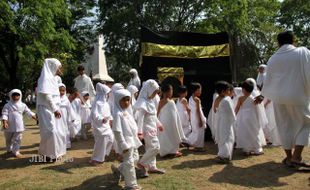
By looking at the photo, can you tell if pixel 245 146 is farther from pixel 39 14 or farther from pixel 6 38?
pixel 6 38

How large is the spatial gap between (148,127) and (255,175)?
2015 millimetres

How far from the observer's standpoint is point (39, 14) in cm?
2292

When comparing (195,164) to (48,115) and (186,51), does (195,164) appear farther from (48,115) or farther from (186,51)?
(186,51)

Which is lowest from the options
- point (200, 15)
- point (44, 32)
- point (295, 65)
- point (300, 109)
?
point (300, 109)

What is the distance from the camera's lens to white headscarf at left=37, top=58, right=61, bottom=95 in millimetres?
8180

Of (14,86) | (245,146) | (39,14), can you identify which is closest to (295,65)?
(245,146)

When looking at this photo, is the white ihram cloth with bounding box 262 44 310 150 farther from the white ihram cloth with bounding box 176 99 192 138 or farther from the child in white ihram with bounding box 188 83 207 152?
the white ihram cloth with bounding box 176 99 192 138

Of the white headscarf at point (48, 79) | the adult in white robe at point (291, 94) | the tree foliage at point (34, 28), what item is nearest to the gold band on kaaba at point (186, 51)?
the white headscarf at point (48, 79)

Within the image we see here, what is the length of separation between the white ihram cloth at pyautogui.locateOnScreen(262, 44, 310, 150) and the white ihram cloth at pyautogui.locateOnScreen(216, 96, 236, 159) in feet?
3.09

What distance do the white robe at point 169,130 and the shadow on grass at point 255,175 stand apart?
131 centimetres

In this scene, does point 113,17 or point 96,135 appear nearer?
point 96,135

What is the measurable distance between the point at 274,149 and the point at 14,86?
26578 millimetres

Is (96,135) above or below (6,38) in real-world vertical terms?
below

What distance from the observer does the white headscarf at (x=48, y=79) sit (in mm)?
8180
